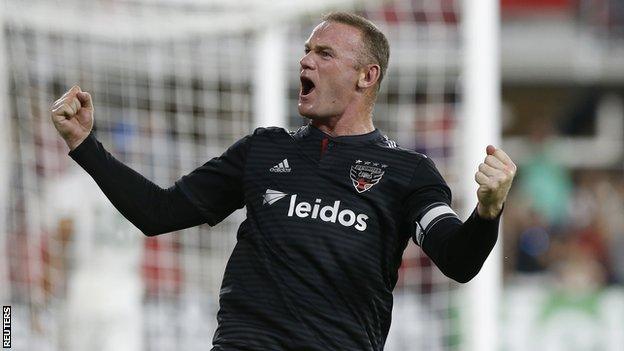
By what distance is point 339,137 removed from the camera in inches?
181

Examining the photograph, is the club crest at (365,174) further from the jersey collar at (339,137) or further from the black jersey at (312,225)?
the jersey collar at (339,137)

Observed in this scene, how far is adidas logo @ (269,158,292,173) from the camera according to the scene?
4.53 m

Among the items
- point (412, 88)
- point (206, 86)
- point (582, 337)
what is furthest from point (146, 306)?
point (582, 337)

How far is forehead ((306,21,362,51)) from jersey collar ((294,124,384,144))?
0.94ft

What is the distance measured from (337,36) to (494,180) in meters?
0.99

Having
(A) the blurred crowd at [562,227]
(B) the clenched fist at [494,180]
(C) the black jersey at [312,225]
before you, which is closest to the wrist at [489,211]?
(B) the clenched fist at [494,180]

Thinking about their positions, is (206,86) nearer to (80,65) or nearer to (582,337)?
(80,65)

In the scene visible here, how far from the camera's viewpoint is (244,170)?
→ 4.61 m

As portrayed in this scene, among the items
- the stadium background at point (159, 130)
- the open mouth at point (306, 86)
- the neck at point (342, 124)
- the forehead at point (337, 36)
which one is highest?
the forehead at point (337, 36)

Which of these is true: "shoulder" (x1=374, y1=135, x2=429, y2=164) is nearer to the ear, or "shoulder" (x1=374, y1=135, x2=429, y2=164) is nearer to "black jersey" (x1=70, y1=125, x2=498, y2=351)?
"black jersey" (x1=70, y1=125, x2=498, y2=351)

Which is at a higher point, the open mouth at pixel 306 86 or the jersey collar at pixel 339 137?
the open mouth at pixel 306 86

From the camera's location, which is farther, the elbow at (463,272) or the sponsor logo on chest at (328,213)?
the sponsor logo on chest at (328,213)

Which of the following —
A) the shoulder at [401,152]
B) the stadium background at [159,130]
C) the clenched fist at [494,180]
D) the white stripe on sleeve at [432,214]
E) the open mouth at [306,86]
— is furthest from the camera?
the stadium background at [159,130]

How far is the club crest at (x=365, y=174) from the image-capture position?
175 inches
